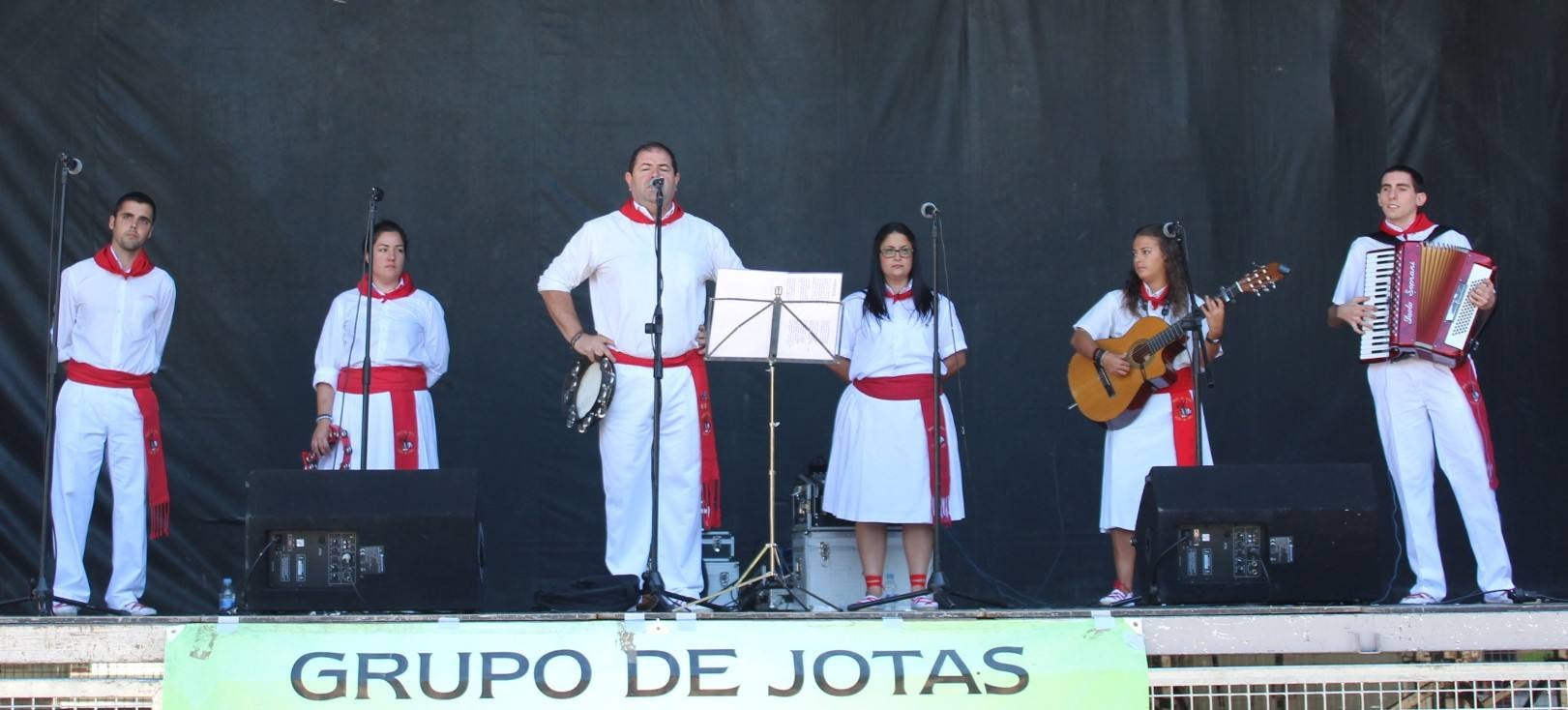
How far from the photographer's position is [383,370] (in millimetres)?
6168

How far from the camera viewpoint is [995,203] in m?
7.27

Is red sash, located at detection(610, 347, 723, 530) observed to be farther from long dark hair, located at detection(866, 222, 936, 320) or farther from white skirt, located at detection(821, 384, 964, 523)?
long dark hair, located at detection(866, 222, 936, 320)

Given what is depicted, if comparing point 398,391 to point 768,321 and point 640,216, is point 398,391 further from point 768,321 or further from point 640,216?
point 768,321

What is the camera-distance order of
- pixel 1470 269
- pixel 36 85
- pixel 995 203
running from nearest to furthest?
pixel 1470 269, pixel 36 85, pixel 995 203

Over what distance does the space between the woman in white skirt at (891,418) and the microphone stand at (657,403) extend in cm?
83

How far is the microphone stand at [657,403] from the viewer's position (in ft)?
15.2

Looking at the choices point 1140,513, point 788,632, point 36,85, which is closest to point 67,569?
point 36,85

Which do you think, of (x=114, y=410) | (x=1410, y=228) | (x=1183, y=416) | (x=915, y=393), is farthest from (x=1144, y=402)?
(x=114, y=410)

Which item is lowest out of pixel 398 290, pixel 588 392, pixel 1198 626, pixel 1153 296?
pixel 1198 626

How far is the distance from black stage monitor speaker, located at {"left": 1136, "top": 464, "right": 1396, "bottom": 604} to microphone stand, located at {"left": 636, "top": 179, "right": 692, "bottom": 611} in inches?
54.5

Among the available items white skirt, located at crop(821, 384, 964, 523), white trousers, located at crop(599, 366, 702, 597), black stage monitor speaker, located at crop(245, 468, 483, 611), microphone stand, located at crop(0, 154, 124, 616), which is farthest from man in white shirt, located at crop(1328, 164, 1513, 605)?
microphone stand, located at crop(0, 154, 124, 616)

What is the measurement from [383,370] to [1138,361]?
9.33 feet

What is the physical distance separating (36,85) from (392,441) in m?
2.32

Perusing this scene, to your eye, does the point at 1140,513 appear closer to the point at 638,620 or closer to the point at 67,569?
the point at 638,620
